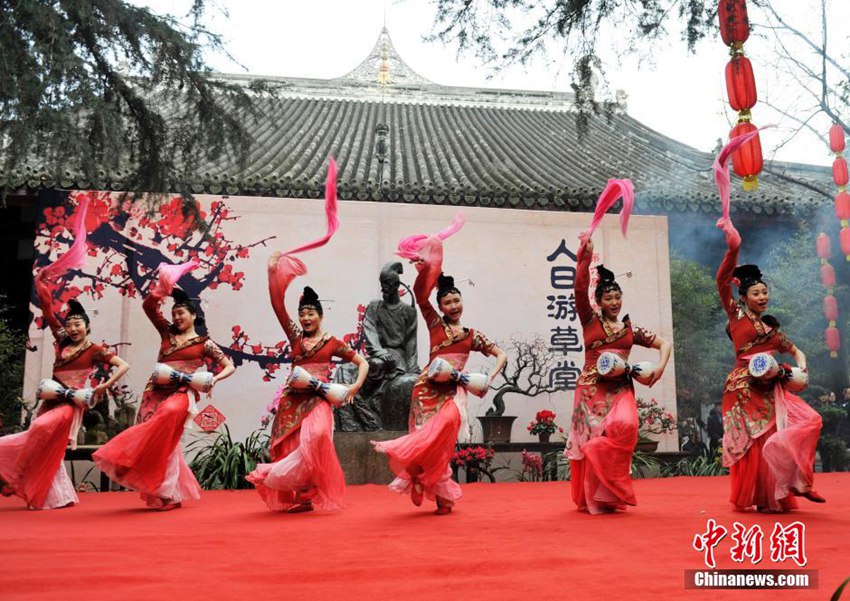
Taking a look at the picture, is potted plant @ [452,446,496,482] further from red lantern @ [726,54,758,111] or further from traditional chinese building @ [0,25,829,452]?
red lantern @ [726,54,758,111]

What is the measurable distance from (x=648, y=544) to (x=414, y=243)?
273cm

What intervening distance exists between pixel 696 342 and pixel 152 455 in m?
9.70

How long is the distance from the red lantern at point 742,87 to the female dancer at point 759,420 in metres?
1.83

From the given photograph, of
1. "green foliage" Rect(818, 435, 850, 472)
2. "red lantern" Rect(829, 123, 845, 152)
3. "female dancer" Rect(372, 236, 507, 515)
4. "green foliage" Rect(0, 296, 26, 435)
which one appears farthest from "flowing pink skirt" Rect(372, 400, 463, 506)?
"green foliage" Rect(818, 435, 850, 472)

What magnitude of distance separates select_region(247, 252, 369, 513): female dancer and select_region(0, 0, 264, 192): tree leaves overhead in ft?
3.60

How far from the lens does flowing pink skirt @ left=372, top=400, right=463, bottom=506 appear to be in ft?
18.3

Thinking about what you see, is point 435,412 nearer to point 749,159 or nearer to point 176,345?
point 176,345

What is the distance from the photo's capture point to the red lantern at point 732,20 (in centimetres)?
475

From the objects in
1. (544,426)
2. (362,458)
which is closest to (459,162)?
(544,426)

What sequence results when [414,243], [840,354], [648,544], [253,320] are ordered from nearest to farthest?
[648,544] < [414,243] < [253,320] < [840,354]

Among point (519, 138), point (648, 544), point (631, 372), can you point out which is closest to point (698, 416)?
point (519, 138)

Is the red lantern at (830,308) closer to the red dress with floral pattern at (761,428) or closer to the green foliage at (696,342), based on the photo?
the green foliage at (696,342)

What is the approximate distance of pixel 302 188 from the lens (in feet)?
37.8

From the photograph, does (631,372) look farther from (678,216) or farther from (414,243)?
(678,216)
